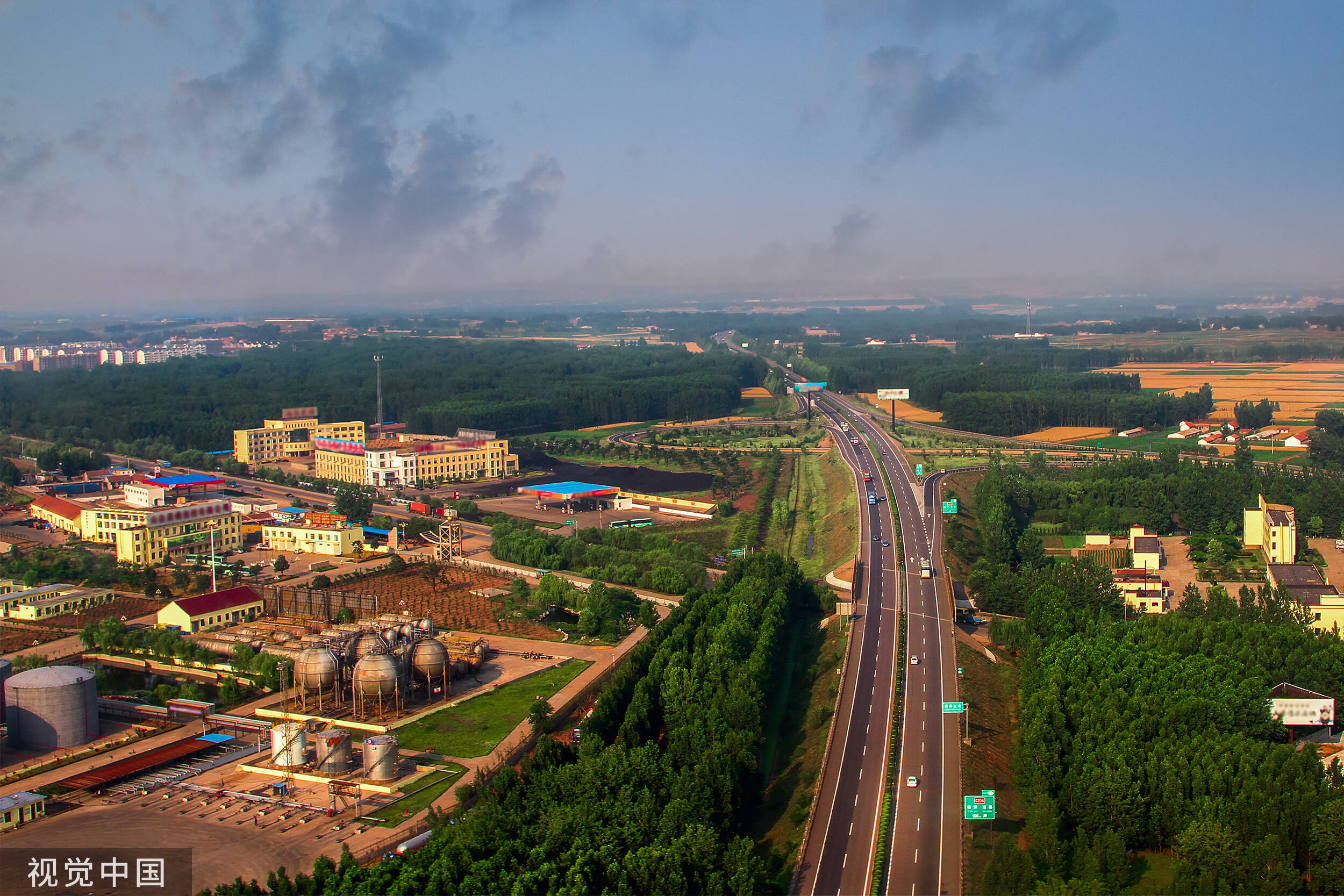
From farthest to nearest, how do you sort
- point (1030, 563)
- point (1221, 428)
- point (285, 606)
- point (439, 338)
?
point (439, 338) < point (1221, 428) < point (1030, 563) < point (285, 606)

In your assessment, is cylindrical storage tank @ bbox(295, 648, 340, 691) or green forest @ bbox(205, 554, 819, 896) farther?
cylindrical storage tank @ bbox(295, 648, 340, 691)

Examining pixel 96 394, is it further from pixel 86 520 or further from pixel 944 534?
pixel 944 534

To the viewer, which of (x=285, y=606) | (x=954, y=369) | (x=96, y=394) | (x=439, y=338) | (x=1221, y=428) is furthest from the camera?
(x=439, y=338)

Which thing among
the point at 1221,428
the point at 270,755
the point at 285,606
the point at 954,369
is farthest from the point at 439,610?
the point at 954,369

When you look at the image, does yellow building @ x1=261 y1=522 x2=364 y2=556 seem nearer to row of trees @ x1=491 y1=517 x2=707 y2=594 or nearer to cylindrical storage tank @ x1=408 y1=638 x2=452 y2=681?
row of trees @ x1=491 y1=517 x2=707 y2=594

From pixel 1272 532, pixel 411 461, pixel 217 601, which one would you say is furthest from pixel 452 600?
pixel 1272 532

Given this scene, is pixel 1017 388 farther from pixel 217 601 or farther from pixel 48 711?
pixel 48 711

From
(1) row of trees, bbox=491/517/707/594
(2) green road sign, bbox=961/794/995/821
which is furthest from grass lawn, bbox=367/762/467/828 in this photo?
(1) row of trees, bbox=491/517/707/594
